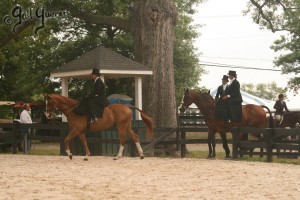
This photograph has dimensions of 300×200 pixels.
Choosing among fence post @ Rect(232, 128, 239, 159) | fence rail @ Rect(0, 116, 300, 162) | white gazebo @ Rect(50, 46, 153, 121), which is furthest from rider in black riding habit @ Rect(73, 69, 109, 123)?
fence post @ Rect(232, 128, 239, 159)

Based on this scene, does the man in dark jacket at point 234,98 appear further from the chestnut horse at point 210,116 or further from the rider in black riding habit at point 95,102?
the rider in black riding habit at point 95,102

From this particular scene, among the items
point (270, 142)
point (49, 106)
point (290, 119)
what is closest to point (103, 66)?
point (49, 106)

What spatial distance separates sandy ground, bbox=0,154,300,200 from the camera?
11.2 m

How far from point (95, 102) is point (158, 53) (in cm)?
568

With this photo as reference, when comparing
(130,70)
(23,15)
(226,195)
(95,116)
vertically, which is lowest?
(226,195)

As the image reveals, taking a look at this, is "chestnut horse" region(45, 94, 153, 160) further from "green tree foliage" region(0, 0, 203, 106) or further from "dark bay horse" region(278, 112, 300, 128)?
"green tree foliage" region(0, 0, 203, 106)

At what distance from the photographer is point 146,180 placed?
13.3m

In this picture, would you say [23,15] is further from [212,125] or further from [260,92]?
[260,92]

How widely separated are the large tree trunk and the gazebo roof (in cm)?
61

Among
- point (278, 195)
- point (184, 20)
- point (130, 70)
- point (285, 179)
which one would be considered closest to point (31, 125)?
point (130, 70)

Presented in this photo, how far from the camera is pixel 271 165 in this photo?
16750mm

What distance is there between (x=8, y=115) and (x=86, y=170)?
34.4 m

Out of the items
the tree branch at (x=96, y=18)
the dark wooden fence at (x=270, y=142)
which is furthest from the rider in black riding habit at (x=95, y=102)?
the tree branch at (x=96, y=18)

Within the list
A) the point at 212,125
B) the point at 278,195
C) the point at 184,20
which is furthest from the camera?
the point at 184,20
